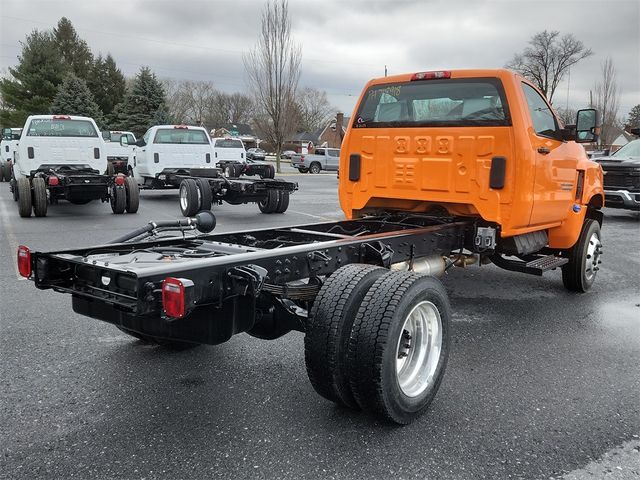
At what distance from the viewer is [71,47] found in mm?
53969

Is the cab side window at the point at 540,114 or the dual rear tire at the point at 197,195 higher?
the cab side window at the point at 540,114

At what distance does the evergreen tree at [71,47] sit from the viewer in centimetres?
5283

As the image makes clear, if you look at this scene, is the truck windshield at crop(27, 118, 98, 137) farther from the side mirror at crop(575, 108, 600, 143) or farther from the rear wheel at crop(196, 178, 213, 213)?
the side mirror at crop(575, 108, 600, 143)

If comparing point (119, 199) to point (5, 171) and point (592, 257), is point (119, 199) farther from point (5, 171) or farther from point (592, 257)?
point (5, 171)

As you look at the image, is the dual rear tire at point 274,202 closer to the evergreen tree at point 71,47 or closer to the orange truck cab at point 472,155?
the orange truck cab at point 472,155

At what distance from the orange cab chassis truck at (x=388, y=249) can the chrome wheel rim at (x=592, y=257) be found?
3 centimetres

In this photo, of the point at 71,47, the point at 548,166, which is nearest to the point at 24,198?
the point at 548,166

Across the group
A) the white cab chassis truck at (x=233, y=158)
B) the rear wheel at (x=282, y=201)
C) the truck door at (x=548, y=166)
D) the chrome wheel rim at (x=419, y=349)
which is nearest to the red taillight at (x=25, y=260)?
the chrome wheel rim at (x=419, y=349)

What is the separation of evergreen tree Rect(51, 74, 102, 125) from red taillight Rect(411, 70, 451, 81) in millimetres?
41898

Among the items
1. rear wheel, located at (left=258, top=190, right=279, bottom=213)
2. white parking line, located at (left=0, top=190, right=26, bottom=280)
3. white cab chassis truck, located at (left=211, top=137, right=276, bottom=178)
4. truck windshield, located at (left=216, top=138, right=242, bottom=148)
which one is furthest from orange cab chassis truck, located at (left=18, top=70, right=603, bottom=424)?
truck windshield, located at (left=216, top=138, right=242, bottom=148)

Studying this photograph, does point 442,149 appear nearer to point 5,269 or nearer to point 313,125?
point 5,269

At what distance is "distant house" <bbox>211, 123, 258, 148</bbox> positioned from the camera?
81494 mm

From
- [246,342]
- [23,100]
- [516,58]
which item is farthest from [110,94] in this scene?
[246,342]

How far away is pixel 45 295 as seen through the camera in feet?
18.7
